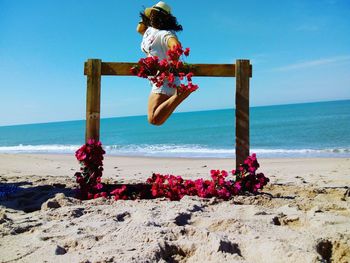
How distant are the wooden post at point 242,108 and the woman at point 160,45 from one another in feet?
2.95

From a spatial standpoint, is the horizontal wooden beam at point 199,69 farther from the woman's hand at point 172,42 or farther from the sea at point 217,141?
the sea at point 217,141

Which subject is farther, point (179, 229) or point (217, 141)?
point (217, 141)

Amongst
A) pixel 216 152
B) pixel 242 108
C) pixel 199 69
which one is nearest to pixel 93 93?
pixel 199 69

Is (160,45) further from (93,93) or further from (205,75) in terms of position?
(93,93)

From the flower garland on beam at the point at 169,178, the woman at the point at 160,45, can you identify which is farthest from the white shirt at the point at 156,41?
the flower garland on beam at the point at 169,178

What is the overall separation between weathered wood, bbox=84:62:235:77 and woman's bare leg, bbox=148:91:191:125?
505 millimetres

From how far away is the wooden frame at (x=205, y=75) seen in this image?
536cm

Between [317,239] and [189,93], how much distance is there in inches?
108

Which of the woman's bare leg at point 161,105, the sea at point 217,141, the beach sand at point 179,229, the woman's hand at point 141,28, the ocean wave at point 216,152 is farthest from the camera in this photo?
the sea at point 217,141

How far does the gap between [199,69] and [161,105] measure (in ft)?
2.65

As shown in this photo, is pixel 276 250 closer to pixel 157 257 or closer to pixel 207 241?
pixel 207 241

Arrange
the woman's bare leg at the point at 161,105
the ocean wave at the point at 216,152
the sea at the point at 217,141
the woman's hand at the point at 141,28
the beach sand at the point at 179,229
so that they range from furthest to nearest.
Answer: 1. the sea at the point at 217,141
2. the ocean wave at the point at 216,152
3. the woman's hand at the point at 141,28
4. the woman's bare leg at the point at 161,105
5. the beach sand at the point at 179,229

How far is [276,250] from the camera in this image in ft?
8.86

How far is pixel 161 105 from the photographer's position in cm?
512
